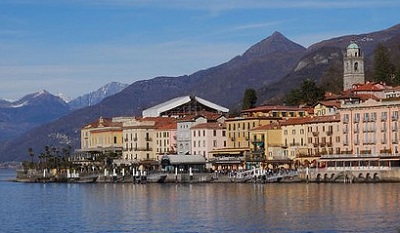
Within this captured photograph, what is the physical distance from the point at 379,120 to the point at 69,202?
154 feet

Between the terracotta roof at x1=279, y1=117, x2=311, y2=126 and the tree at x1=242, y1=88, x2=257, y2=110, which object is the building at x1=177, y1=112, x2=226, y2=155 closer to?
the tree at x1=242, y1=88, x2=257, y2=110

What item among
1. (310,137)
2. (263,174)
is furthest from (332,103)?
(263,174)

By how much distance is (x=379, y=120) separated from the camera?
5428 inches

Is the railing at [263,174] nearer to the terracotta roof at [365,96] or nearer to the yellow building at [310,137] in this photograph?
the yellow building at [310,137]

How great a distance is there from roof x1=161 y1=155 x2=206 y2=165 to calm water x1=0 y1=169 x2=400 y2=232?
124ft

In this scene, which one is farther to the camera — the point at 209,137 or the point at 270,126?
the point at 209,137

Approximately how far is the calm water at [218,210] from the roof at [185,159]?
1490 inches

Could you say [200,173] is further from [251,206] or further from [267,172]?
[251,206]

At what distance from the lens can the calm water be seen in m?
73.4

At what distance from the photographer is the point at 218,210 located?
88375 mm

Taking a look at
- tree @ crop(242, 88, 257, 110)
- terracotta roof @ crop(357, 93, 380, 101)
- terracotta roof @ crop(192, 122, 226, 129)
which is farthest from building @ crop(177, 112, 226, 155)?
terracotta roof @ crop(357, 93, 380, 101)

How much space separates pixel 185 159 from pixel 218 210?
77.6m

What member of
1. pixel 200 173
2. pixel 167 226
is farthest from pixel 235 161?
pixel 167 226

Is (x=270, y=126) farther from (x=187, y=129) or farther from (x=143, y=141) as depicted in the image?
(x=143, y=141)
